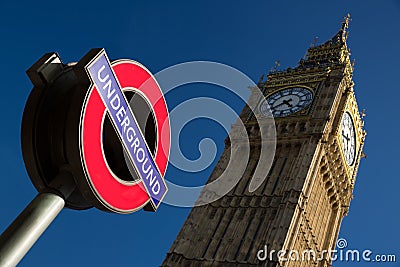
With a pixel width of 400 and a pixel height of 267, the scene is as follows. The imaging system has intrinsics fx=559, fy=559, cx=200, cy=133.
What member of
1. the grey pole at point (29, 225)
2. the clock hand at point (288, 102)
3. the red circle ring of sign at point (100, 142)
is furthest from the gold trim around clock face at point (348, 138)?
the grey pole at point (29, 225)

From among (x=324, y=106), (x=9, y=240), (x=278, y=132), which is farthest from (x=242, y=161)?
(x=9, y=240)

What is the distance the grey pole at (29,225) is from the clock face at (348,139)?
45212 mm

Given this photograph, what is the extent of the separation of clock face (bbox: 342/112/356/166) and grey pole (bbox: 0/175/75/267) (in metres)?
45.2

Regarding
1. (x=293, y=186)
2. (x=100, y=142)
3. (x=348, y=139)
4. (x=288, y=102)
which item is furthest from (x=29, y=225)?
(x=348, y=139)

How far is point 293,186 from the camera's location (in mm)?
42094

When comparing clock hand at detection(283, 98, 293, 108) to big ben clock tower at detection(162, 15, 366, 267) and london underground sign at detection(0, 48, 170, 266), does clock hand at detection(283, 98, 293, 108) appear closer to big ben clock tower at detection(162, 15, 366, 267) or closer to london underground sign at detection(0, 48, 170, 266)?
big ben clock tower at detection(162, 15, 366, 267)

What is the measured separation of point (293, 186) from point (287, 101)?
1077cm

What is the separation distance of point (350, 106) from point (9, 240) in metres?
49.0

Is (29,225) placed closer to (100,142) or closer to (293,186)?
(100,142)

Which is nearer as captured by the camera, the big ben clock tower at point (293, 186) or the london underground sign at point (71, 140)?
the london underground sign at point (71, 140)

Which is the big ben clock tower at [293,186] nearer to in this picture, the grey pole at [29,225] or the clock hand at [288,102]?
the clock hand at [288,102]

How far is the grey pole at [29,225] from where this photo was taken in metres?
6.85

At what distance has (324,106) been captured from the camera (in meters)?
49.2

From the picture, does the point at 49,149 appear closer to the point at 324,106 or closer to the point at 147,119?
the point at 147,119
